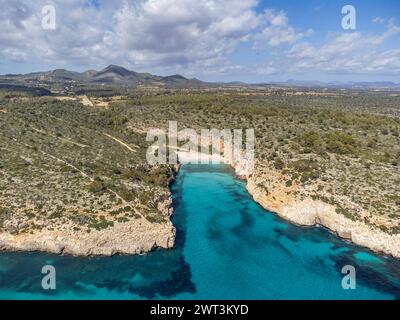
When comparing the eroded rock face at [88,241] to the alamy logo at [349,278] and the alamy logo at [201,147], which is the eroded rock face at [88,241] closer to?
the alamy logo at [349,278]

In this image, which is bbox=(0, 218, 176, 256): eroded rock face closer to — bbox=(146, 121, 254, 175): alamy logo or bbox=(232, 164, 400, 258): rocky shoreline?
bbox=(232, 164, 400, 258): rocky shoreline

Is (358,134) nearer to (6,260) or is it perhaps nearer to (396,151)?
(396,151)

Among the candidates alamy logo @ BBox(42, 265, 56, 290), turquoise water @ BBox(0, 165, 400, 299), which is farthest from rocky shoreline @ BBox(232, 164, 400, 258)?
alamy logo @ BBox(42, 265, 56, 290)

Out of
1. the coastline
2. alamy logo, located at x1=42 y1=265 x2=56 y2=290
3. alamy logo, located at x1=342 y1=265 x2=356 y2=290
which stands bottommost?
alamy logo, located at x1=342 y1=265 x2=356 y2=290

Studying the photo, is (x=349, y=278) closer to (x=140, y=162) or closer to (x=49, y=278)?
(x=49, y=278)

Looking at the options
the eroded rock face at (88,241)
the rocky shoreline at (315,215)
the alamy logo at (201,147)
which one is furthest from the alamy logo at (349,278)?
the alamy logo at (201,147)
